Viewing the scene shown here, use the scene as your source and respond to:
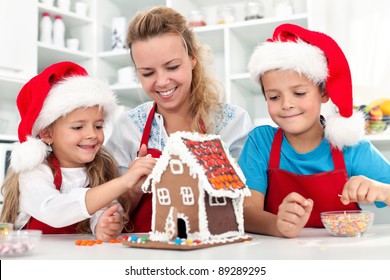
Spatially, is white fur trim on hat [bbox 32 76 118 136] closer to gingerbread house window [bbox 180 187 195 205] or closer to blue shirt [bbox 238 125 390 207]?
blue shirt [bbox 238 125 390 207]

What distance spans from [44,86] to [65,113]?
0.10m

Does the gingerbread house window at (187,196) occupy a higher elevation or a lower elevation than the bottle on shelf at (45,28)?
lower

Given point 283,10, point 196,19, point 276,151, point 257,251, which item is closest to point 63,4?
point 196,19

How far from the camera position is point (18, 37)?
2.61 metres

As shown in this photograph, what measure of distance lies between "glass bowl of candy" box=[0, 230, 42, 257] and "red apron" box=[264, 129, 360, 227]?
0.68m

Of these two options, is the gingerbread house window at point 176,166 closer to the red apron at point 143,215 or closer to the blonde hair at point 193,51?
the red apron at point 143,215

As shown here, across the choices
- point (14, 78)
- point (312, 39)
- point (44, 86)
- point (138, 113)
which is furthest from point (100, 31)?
point (312, 39)

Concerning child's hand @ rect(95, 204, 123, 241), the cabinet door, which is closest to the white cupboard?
the cabinet door

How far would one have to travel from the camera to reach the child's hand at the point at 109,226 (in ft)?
3.40

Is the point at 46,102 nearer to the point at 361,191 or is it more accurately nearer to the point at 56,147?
the point at 56,147

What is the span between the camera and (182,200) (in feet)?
2.80

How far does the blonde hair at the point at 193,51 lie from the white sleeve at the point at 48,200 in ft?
1.63

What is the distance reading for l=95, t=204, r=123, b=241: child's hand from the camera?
1036mm

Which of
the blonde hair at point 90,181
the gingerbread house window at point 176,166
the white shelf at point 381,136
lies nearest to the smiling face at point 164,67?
the blonde hair at point 90,181
